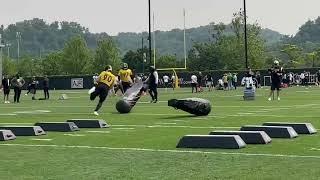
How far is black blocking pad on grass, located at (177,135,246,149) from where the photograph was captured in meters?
12.8

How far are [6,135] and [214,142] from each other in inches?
203

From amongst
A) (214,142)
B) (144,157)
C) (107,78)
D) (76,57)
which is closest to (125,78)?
(107,78)

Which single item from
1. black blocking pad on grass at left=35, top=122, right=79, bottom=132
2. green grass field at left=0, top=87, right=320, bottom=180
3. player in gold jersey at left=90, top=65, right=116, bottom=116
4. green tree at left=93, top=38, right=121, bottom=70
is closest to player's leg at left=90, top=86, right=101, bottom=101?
player in gold jersey at left=90, top=65, right=116, bottom=116

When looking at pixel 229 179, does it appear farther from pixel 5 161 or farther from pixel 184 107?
pixel 184 107

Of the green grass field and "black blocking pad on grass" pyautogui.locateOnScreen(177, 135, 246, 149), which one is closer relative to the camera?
the green grass field

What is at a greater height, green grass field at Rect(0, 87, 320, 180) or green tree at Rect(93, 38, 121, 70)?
green tree at Rect(93, 38, 121, 70)

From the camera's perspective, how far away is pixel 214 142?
1288 cm

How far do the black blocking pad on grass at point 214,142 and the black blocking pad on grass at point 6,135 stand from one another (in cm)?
432

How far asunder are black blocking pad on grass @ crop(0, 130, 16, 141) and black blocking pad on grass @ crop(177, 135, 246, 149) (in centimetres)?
432

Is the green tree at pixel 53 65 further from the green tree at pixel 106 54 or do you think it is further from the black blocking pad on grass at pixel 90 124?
the black blocking pad on grass at pixel 90 124

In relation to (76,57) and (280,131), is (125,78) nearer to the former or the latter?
(280,131)

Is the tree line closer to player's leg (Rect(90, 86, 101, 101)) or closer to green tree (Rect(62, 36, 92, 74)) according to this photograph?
green tree (Rect(62, 36, 92, 74))

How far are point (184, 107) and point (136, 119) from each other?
1584 mm

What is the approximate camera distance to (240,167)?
10430 mm
